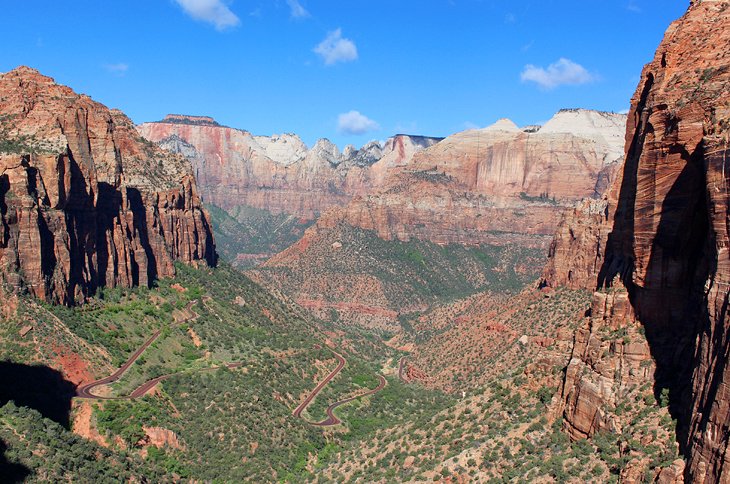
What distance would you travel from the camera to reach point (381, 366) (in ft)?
427

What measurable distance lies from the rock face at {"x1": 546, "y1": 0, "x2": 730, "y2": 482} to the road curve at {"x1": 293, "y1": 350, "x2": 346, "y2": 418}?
5028 cm

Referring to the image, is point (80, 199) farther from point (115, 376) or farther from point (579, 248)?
point (579, 248)

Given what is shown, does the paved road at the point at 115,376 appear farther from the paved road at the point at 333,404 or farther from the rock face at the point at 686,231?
the rock face at the point at 686,231

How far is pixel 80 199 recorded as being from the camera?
9131 centimetres

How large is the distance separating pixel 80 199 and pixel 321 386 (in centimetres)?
3940

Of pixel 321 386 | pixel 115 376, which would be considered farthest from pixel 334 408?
pixel 115 376

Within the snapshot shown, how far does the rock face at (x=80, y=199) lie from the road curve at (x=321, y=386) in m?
28.9

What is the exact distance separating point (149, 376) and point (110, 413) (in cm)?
1293

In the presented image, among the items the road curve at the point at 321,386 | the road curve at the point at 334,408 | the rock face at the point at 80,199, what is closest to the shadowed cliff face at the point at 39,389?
the rock face at the point at 80,199

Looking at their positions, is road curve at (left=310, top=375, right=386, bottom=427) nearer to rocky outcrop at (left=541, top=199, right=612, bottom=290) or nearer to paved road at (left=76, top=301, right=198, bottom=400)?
paved road at (left=76, top=301, right=198, bottom=400)

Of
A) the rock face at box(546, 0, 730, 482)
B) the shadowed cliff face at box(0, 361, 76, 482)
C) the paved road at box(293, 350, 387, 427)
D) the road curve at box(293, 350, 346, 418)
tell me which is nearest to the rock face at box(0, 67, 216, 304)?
the shadowed cliff face at box(0, 361, 76, 482)

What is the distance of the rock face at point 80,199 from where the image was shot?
260 feet

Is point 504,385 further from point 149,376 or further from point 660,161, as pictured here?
point 149,376

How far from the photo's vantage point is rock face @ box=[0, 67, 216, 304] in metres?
79.2
